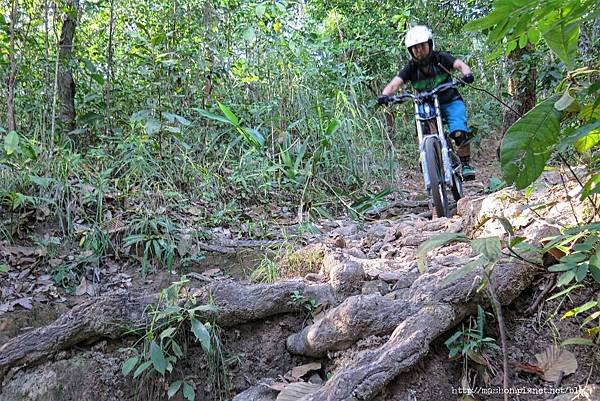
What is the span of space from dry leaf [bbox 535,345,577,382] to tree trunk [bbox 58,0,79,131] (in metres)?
4.34

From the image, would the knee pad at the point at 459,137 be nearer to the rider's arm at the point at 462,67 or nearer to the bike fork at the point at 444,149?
the bike fork at the point at 444,149

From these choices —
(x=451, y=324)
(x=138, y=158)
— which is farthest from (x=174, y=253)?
(x=451, y=324)

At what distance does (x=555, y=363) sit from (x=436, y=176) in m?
2.32

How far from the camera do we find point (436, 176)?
3.83 meters

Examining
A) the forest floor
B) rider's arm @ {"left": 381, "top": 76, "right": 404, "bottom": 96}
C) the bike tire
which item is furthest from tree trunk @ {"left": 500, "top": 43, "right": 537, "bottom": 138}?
the forest floor

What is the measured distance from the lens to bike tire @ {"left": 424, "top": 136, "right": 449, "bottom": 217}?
3.81 metres

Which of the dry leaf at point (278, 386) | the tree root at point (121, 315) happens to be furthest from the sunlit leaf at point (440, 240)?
the tree root at point (121, 315)

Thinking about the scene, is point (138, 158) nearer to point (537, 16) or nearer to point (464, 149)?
point (464, 149)

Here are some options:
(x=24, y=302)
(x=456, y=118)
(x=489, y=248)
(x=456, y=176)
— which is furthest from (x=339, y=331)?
(x=456, y=118)

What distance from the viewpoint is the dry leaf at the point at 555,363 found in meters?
1.59

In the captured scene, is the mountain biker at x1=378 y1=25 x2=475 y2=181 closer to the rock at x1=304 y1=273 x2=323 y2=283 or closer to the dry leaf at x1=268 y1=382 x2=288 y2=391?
the rock at x1=304 y1=273 x2=323 y2=283

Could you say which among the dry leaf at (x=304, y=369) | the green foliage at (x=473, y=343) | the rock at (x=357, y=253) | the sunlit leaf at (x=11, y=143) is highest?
the sunlit leaf at (x=11, y=143)

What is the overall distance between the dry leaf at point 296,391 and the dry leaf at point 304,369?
185mm

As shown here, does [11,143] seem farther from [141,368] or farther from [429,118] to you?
[429,118]
